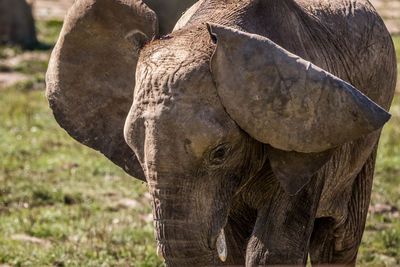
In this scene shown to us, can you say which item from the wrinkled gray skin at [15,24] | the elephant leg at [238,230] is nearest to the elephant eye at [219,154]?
the elephant leg at [238,230]

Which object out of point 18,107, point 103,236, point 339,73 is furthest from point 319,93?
point 18,107

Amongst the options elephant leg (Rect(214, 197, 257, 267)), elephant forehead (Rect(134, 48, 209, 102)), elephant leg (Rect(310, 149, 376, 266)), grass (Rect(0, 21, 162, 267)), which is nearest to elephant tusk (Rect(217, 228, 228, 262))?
elephant leg (Rect(214, 197, 257, 267))

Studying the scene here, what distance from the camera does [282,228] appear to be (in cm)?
391

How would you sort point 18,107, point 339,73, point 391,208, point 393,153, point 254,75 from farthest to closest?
Result: point 18,107
point 393,153
point 391,208
point 339,73
point 254,75

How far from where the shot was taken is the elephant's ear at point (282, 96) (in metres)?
3.34

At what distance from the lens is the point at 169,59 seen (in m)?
3.44

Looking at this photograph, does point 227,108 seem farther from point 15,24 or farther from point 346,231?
point 15,24

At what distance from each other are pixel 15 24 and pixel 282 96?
1214cm

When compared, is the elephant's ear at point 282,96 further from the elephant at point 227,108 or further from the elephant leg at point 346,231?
the elephant leg at point 346,231

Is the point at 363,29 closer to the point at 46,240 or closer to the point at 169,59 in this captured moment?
the point at 169,59

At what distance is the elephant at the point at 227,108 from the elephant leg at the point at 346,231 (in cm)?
48

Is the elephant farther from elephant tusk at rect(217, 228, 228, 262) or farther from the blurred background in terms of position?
the blurred background

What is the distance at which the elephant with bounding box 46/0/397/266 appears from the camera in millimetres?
3361

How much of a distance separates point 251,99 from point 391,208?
3882 mm
